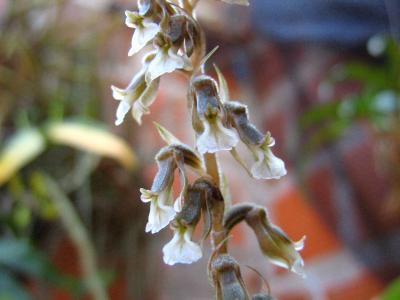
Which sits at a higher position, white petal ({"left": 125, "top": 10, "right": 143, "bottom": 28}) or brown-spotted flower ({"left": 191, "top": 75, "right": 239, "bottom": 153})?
white petal ({"left": 125, "top": 10, "right": 143, "bottom": 28})

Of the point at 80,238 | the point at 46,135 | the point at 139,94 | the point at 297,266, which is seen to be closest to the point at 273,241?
the point at 297,266

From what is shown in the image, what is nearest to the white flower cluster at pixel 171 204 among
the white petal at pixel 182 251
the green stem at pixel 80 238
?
the white petal at pixel 182 251

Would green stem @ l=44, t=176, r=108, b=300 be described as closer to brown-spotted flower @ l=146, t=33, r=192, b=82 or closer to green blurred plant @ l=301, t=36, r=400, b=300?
green blurred plant @ l=301, t=36, r=400, b=300

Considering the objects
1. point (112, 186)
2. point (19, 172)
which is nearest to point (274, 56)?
point (112, 186)

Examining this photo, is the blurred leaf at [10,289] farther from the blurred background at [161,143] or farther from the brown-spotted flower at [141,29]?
the brown-spotted flower at [141,29]

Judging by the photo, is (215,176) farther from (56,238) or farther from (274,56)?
(274,56)

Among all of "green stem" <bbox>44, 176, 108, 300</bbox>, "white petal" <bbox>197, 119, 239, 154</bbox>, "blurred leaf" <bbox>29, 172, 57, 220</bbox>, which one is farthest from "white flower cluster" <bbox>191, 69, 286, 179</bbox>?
"blurred leaf" <bbox>29, 172, 57, 220</bbox>

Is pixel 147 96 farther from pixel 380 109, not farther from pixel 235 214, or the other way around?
pixel 380 109
